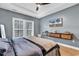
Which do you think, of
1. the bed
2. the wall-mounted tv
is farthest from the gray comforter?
the wall-mounted tv

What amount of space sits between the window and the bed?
0.05 meters

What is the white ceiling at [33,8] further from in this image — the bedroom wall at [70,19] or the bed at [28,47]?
the bed at [28,47]

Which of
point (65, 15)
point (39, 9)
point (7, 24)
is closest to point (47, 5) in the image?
point (39, 9)

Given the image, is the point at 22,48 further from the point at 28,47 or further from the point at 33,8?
the point at 33,8

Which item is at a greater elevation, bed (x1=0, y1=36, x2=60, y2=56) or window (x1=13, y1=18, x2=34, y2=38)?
window (x1=13, y1=18, x2=34, y2=38)

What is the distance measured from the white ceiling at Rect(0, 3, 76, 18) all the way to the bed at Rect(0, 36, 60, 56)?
330mm

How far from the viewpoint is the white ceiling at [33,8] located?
118 centimetres

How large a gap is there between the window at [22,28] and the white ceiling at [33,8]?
11cm

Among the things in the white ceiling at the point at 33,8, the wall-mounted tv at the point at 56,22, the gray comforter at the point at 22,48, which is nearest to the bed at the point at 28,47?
the gray comforter at the point at 22,48

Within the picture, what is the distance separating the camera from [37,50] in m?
1.18

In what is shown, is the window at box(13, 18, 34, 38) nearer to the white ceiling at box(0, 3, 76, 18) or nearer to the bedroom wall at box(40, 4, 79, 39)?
the white ceiling at box(0, 3, 76, 18)

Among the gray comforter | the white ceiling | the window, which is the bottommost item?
the gray comforter

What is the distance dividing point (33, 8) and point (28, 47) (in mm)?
497

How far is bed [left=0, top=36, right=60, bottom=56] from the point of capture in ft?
3.70
